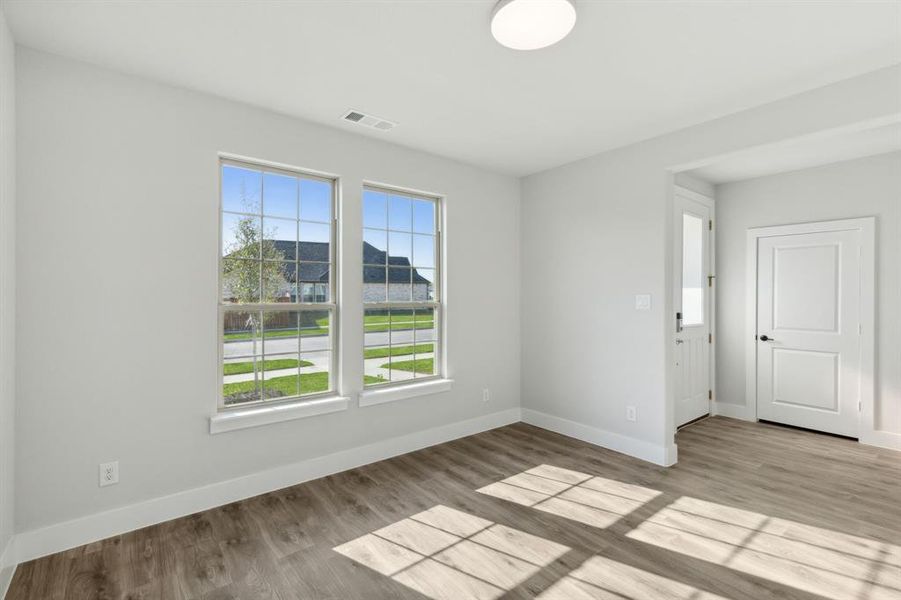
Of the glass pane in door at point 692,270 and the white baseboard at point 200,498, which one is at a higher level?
the glass pane in door at point 692,270

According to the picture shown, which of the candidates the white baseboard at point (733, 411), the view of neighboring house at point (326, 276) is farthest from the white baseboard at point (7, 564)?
the white baseboard at point (733, 411)

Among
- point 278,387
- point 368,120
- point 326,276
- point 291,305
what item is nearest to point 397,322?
point 326,276

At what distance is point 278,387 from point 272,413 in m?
0.23

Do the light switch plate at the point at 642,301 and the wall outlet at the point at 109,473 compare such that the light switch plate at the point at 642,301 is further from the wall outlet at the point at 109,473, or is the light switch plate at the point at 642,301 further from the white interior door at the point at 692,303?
the wall outlet at the point at 109,473

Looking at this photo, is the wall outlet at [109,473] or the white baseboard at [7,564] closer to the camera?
the white baseboard at [7,564]

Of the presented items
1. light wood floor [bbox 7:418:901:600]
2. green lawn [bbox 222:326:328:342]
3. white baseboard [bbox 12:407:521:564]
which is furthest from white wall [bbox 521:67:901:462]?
green lawn [bbox 222:326:328:342]

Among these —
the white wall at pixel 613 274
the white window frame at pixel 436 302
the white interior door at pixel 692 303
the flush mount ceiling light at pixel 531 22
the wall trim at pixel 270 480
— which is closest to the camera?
the flush mount ceiling light at pixel 531 22

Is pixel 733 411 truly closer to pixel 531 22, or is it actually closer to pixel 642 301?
pixel 642 301

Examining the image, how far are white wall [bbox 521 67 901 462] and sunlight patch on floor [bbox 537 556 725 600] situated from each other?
159 cm

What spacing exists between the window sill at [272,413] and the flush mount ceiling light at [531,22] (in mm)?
2667

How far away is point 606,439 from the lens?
12.7ft

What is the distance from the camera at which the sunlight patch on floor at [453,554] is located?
2.04m

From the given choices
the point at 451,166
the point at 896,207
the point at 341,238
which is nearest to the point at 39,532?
the point at 341,238

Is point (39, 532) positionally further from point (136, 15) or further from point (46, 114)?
point (136, 15)
